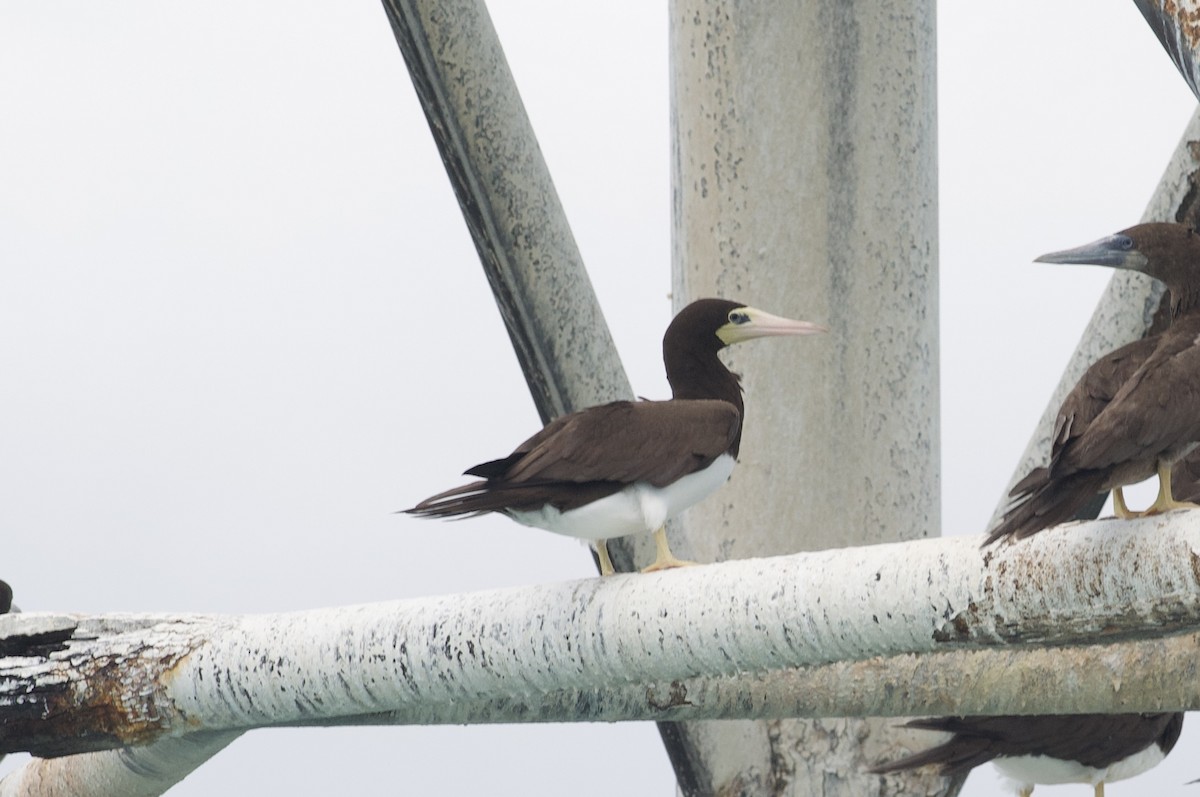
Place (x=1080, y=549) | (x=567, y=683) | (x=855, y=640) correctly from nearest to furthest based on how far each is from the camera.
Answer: (x=1080, y=549), (x=855, y=640), (x=567, y=683)

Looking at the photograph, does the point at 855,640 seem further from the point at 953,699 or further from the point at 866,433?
the point at 866,433

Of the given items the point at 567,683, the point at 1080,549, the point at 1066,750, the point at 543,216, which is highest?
the point at 543,216

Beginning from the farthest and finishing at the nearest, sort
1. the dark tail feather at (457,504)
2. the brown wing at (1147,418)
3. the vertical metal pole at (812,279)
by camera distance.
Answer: the vertical metal pole at (812,279), the dark tail feather at (457,504), the brown wing at (1147,418)

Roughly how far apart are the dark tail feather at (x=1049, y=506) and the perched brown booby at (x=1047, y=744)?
201 cm

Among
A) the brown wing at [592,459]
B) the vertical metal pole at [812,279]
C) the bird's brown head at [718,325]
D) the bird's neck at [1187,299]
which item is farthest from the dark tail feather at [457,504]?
the vertical metal pole at [812,279]

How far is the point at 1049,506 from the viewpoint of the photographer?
271 centimetres

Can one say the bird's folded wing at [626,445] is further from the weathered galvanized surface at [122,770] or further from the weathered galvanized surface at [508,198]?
the weathered galvanized surface at [122,770]

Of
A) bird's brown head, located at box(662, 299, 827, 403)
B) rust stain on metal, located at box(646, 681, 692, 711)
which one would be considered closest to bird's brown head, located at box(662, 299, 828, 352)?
bird's brown head, located at box(662, 299, 827, 403)

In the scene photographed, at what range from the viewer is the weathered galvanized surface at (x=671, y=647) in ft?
9.22

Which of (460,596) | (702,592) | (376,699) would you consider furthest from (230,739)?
(702,592)

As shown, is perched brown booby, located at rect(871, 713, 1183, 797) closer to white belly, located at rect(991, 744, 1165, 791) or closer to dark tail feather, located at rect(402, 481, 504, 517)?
white belly, located at rect(991, 744, 1165, 791)

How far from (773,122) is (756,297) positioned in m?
0.55

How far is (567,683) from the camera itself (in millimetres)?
3412

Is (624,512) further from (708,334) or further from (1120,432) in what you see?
(1120,432)
